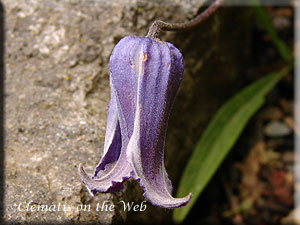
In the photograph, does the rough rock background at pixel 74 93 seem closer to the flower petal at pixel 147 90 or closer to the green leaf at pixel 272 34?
the green leaf at pixel 272 34

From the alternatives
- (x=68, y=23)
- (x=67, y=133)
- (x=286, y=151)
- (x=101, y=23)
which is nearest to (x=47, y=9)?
(x=68, y=23)

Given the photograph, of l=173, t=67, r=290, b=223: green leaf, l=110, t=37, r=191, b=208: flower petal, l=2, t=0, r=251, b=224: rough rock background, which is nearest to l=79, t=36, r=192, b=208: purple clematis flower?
l=110, t=37, r=191, b=208: flower petal

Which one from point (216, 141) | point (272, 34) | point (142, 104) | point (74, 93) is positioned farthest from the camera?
point (272, 34)

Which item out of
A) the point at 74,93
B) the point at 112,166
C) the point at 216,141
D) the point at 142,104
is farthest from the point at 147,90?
the point at 216,141

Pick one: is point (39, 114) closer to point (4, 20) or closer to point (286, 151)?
point (4, 20)

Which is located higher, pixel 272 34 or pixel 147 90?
pixel 147 90

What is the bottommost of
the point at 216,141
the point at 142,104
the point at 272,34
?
the point at 216,141

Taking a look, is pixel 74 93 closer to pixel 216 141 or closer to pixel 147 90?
pixel 147 90

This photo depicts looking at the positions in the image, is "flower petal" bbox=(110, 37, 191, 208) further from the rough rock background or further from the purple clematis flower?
the rough rock background
